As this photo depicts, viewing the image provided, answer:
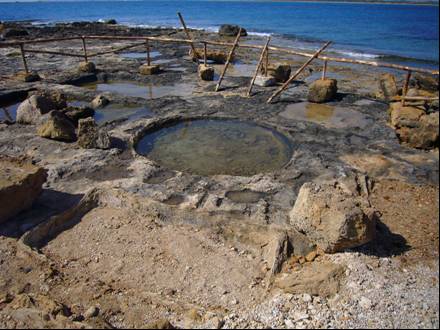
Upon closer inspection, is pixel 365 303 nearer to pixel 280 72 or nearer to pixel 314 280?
pixel 314 280

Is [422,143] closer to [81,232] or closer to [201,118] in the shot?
[201,118]

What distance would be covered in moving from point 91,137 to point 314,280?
5913 millimetres

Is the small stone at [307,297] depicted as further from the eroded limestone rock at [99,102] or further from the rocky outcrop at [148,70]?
the rocky outcrop at [148,70]

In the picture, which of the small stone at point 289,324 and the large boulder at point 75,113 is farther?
the large boulder at point 75,113

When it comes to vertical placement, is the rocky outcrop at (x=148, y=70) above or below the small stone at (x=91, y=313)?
above

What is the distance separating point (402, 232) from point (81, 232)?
490 centimetres

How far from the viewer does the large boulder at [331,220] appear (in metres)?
4.66

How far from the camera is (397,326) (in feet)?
10.7

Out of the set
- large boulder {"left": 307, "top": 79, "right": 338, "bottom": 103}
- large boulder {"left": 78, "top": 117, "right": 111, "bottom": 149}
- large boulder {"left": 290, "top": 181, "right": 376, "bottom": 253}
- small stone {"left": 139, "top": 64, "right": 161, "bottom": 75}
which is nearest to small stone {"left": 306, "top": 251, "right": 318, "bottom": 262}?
large boulder {"left": 290, "top": 181, "right": 376, "bottom": 253}

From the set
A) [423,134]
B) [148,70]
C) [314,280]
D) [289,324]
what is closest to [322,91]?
[423,134]

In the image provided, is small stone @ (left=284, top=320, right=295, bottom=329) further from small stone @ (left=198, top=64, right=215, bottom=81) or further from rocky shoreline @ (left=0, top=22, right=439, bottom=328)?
small stone @ (left=198, top=64, right=215, bottom=81)

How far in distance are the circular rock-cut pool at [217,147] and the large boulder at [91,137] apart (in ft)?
2.67

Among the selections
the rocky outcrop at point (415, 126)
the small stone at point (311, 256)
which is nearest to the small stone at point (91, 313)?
the small stone at point (311, 256)

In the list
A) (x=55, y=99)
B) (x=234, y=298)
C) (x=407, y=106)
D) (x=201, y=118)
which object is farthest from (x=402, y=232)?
(x=55, y=99)
